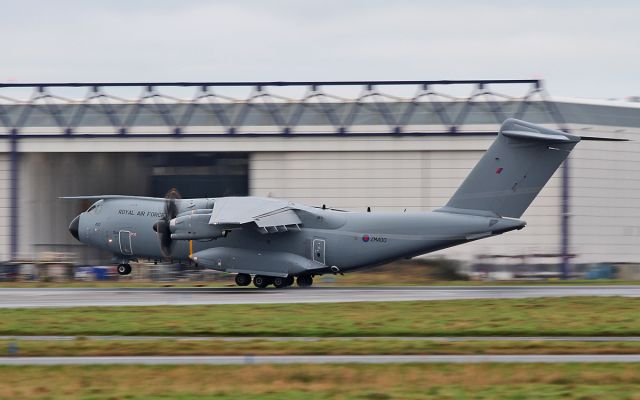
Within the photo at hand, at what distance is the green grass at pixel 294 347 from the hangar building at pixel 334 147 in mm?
32167

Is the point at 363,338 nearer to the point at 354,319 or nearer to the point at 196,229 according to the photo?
the point at 354,319

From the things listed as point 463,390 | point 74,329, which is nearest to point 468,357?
point 463,390

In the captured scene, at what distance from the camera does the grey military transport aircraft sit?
38281mm

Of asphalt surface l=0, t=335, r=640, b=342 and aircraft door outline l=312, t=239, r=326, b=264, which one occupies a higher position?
aircraft door outline l=312, t=239, r=326, b=264

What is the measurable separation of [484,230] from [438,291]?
3.20 meters

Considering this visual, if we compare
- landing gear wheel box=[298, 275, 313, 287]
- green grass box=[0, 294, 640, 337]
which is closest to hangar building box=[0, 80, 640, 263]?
landing gear wheel box=[298, 275, 313, 287]

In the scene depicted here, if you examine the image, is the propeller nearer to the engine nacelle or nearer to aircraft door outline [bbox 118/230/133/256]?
the engine nacelle

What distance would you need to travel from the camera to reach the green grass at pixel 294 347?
2086 centimetres

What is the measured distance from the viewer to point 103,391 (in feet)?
54.5

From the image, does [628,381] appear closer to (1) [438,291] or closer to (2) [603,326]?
(2) [603,326]

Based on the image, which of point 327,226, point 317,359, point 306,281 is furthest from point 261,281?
point 317,359

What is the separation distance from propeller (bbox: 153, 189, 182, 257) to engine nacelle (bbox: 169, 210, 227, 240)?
3.34ft

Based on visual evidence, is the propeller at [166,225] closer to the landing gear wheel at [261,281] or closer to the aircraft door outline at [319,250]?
the landing gear wheel at [261,281]

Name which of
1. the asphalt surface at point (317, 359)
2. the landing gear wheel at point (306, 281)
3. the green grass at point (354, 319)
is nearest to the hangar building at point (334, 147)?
the landing gear wheel at point (306, 281)
